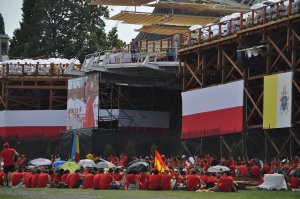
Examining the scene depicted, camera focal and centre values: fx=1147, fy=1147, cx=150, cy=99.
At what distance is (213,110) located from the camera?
60.8 meters

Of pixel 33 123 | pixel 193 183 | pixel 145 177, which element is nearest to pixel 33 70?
pixel 33 123

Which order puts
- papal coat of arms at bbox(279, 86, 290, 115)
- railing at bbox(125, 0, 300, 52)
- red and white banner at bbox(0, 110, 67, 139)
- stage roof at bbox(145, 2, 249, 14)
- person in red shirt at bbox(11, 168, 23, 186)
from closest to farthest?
person in red shirt at bbox(11, 168, 23, 186)
papal coat of arms at bbox(279, 86, 290, 115)
railing at bbox(125, 0, 300, 52)
stage roof at bbox(145, 2, 249, 14)
red and white banner at bbox(0, 110, 67, 139)

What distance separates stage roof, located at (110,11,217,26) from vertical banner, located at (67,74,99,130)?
744 centimetres

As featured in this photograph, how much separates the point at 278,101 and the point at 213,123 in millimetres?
7572

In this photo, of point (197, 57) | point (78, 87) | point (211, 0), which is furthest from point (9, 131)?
point (197, 57)

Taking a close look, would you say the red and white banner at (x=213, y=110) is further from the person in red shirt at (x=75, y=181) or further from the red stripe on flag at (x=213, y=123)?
the person in red shirt at (x=75, y=181)

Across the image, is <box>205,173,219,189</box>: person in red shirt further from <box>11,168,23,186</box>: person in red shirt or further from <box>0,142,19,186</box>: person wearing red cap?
<box>11,168,23,186</box>: person in red shirt

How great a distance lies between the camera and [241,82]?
57688 mm

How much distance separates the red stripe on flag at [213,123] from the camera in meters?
57.6

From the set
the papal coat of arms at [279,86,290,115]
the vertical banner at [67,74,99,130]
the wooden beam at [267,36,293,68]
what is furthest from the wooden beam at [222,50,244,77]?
the vertical banner at [67,74,99,130]

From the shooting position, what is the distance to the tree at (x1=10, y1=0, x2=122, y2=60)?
10406 centimetres

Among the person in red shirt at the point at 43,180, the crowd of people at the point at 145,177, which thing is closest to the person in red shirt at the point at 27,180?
the crowd of people at the point at 145,177

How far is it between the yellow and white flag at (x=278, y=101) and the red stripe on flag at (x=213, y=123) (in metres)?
3.07

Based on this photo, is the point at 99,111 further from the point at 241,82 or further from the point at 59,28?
the point at 59,28
